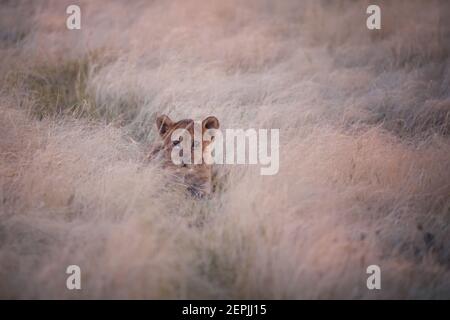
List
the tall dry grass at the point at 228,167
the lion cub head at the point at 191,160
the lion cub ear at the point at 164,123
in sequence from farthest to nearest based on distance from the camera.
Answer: the lion cub ear at the point at 164,123 → the lion cub head at the point at 191,160 → the tall dry grass at the point at 228,167

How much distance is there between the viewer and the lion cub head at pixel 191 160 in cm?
605

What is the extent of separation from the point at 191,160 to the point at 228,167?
0.56 m

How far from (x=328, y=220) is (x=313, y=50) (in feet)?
17.9

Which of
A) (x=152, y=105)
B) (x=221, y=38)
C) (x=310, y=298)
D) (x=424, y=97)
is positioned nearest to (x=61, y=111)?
(x=152, y=105)

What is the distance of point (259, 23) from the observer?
1102 cm

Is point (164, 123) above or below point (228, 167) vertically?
above

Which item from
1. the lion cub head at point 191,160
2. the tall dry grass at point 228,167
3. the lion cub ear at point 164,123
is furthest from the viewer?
the lion cub ear at point 164,123

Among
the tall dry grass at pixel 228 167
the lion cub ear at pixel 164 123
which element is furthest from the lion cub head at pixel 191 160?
the tall dry grass at pixel 228 167

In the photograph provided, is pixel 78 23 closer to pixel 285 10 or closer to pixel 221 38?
pixel 221 38

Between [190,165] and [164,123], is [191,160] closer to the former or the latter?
[190,165]

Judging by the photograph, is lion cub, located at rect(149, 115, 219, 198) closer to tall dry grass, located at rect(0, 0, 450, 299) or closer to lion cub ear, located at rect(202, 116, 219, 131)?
lion cub ear, located at rect(202, 116, 219, 131)

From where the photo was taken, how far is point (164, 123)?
6.25 meters

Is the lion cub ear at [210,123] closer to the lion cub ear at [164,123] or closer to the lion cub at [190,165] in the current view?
the lion cub at [190,165]

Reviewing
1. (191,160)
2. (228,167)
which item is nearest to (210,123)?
(191,160)
